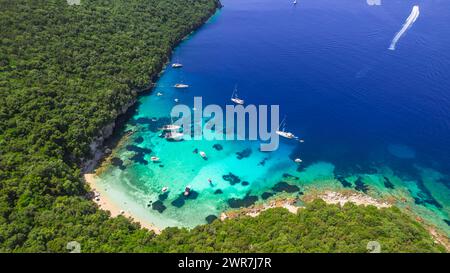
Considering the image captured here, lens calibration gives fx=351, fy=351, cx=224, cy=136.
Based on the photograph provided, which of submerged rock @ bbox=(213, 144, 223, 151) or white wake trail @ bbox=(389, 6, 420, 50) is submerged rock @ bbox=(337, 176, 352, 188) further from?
white wake trail @ bbox=(389, 6, 420, 50)

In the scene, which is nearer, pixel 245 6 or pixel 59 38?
pixel 59 38

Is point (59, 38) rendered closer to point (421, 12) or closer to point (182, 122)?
point (182, 122)

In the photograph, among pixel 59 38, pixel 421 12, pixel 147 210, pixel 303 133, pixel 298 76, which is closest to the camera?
pixel 147 210

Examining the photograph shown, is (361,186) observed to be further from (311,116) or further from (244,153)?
(311,116)

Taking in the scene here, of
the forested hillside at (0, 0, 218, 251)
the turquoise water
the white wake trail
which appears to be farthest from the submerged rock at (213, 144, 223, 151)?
the white wake trail

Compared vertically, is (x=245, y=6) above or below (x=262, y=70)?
above

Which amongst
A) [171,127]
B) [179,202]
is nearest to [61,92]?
[171,127]

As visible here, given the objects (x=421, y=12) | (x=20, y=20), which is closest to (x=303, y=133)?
(x=20, y=20)
